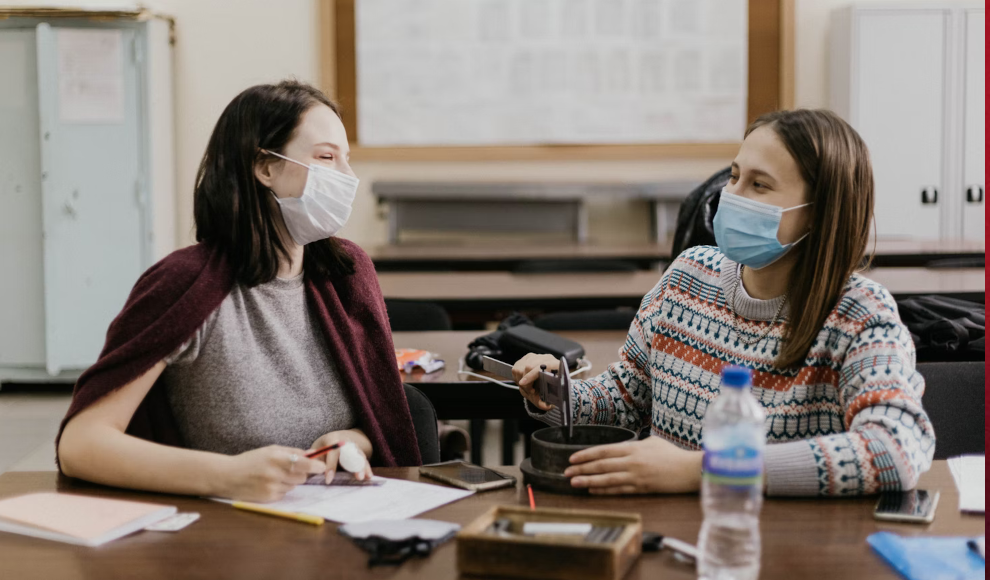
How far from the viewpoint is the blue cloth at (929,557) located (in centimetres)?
102

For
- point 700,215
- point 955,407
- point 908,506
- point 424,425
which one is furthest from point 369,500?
point 700,215

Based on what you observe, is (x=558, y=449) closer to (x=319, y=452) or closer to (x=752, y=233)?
(x=319, y=452)

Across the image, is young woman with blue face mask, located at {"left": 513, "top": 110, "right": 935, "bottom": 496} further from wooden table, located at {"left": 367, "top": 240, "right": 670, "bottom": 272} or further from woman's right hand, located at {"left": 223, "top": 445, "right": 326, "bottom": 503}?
wooden table, located at {"left": 367, "top": 240, "right": 670, "bottom": 272}

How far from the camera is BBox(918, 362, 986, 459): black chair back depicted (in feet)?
5.67

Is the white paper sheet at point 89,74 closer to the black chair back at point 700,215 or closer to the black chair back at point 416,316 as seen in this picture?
the black chair back at point 416,316

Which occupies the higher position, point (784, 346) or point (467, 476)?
point (784, 346)

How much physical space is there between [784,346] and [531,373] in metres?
0.38

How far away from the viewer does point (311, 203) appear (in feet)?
5.34

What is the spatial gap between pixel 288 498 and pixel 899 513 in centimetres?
78

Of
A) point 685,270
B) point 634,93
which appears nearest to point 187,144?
point 634,93

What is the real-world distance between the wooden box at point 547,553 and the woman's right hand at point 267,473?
0.30 m

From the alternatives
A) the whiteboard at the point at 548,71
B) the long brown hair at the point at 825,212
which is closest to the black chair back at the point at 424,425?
the long brown hair at the point at 825,212

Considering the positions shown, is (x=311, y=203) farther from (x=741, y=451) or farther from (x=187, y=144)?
(x=187, y=144)

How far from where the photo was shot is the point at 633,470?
1.28 m
